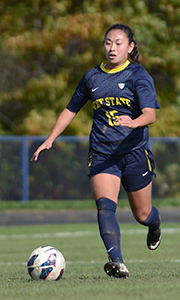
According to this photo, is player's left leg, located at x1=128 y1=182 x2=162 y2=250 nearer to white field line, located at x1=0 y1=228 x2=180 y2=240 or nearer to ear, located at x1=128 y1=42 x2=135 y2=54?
ear, located at x1=128 y1=42 x2=135 y2=54

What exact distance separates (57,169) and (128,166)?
14.0m

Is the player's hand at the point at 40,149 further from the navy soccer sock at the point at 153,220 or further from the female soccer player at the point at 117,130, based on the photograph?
the navy soccer sock at the point at 153,220

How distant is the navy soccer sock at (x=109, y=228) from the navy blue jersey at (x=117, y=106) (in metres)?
0.51

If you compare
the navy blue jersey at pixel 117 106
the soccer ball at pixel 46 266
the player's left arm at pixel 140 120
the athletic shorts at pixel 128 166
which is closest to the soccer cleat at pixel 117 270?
the soccer ball at pixel 46 266

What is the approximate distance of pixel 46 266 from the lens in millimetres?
5578

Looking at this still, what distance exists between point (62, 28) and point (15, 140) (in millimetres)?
3995

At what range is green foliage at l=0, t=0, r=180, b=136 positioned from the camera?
65.9 feet

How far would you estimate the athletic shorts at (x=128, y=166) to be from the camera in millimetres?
5840

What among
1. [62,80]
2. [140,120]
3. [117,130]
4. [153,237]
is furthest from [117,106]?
[62,80]

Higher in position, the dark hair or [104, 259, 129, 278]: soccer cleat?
the dark hair

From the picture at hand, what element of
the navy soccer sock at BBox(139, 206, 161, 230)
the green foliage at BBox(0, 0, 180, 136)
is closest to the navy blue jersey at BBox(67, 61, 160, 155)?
the navy soccer sock at BBox(139, 206, 161, 230)

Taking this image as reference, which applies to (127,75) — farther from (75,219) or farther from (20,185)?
(20,185)

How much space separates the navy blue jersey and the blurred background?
13386 mm

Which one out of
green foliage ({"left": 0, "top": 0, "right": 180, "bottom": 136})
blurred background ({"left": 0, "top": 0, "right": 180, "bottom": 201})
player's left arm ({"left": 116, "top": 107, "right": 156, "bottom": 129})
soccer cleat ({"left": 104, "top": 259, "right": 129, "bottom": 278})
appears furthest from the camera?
green foliage ({"left": 0, "top": 0, "right": 180, "bottom": 136})
